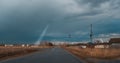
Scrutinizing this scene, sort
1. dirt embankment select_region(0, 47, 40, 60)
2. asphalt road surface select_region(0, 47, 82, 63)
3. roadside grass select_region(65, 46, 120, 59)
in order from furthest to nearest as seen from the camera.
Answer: dirt embankment select_region(0, 47, 40, 60) < roadside grass select_region(65, 46, 120, 59) < asphalt road surface select_region(0, 47, 82, 63)

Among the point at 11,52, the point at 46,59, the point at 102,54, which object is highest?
the point at 46,59

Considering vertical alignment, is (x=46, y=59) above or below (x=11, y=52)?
above

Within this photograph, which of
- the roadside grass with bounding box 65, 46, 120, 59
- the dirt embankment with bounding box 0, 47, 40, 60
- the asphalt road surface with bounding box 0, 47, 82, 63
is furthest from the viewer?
the dirt embankment with bounding box 0, 47, 40, 60

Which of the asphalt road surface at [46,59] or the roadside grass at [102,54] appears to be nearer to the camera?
the asphalt road surface at [46,59]

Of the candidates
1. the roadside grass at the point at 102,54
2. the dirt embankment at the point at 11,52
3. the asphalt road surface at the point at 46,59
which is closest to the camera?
the asphalt road surface at the point at 46,59

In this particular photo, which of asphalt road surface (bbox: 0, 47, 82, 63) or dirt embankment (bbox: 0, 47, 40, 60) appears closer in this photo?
asphalt road surface (bbox: 0, 47, 82, 63)

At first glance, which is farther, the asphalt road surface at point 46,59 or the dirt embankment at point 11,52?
the dirt embankment at point 11,52

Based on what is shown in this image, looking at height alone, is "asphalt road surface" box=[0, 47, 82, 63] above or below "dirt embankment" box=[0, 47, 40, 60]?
above

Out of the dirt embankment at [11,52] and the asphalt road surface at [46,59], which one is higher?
the asphalt road surface at [46,59]

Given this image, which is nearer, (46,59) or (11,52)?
(46,59)

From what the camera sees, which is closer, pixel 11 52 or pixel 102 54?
pixel 102 54

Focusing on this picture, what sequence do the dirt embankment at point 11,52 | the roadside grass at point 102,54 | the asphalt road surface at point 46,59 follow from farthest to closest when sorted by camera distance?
1. the dirt embankment at point 11,52
2. the roadside grass at point 102,54
3. the asphalt road surface at point 46,59

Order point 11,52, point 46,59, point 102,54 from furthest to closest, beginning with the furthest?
point 11,52 < point 102,54 < point 46,59

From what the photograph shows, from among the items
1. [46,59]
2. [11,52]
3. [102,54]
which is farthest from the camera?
[11,52]
